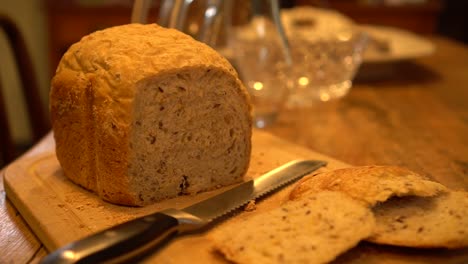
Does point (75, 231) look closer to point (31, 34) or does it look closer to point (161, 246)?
point (161, 246)

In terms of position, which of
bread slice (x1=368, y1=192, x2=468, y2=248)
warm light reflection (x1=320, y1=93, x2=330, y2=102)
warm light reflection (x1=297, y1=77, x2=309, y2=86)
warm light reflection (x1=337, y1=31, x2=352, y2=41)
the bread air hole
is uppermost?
warm light reflection (x1=337, y1=31, x2=352, y2=41)

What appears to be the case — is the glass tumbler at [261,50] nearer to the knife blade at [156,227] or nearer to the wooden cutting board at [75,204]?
the wooden cutting board at [75,204]

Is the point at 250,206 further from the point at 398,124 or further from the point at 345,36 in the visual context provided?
the point at 345,36

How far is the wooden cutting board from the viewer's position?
101 cm

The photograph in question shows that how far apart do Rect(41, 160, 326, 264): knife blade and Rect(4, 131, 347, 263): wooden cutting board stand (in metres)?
0.03

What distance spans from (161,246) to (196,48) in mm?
463

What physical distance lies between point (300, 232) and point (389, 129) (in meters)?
1.05

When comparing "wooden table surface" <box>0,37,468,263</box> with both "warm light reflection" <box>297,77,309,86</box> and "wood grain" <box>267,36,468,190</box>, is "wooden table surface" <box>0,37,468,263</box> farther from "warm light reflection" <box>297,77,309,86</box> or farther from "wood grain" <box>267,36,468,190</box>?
"warm light reflection" <box>297,77,309,86</box>

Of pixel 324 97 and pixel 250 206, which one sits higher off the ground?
pixel 250 206

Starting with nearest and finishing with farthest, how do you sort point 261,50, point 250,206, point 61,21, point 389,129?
point 250,206 < point 389,129 < point 261,50 < point 61,21

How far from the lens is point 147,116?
1155 mm

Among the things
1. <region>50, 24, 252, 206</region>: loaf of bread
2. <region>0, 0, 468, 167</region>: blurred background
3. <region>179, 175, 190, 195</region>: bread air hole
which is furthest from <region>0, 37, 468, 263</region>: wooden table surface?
<region>0, 0, 468, 167</region>: blurred background

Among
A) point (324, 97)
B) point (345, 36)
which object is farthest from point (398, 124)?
point (345, 36)

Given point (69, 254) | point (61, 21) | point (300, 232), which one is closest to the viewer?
point (69, 254)
